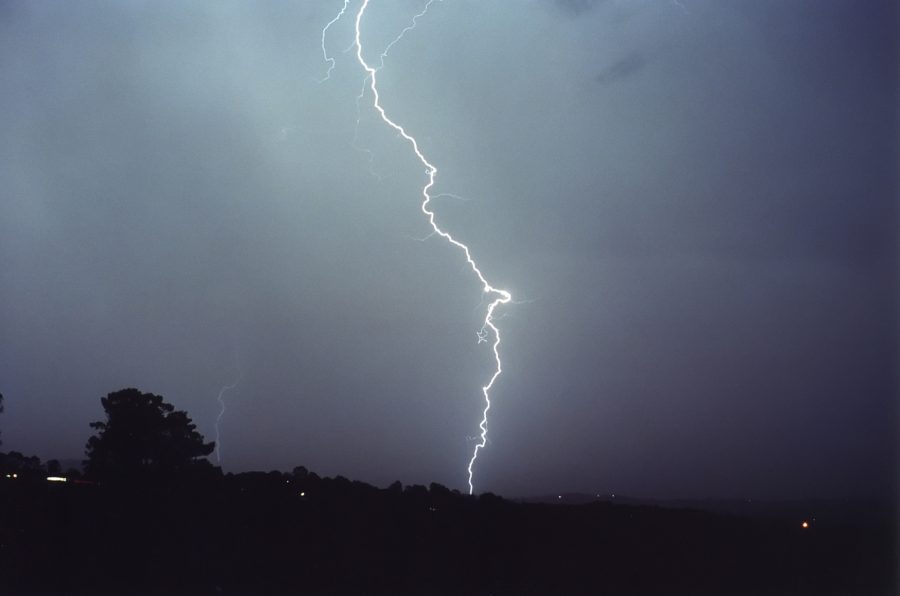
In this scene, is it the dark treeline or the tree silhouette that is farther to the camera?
the tree silhouette

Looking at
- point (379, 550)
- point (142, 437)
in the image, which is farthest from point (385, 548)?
point (142, 437)

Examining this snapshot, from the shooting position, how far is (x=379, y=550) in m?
18.6

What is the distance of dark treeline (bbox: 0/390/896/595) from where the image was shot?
1507 centimetres

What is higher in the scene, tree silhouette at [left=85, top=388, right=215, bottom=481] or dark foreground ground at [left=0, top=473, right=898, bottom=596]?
tree silhouette at [left=85, top=388, right=215, bottom=481]

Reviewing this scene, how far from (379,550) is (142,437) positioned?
2118 cm

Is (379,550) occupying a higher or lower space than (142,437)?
lower

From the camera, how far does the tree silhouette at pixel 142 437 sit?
1396 inches

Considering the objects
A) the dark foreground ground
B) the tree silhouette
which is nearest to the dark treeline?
the dark foreground ground

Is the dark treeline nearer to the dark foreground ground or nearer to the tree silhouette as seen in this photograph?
the dark foreground ground

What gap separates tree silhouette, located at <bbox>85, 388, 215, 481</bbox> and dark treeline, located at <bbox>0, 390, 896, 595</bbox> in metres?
9.84

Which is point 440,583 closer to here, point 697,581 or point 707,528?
point 697,581

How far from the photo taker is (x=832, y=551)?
71.2 ft

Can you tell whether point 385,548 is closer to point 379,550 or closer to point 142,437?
point 379,550

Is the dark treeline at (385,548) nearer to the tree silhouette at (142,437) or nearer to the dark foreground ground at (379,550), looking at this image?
the dark foreground ground at (379,550)
